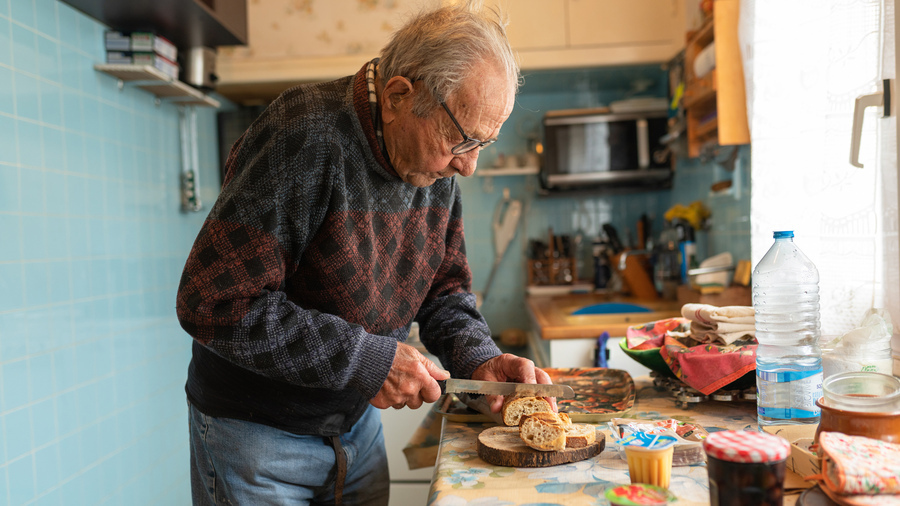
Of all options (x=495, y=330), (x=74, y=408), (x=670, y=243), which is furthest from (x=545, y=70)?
(x=74, y=408)

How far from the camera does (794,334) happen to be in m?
1.03

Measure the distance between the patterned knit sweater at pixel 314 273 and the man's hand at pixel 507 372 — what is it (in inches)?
1.2

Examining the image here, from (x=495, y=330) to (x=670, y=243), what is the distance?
3.57 feet

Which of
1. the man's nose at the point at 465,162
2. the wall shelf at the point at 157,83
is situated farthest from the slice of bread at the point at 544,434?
the wall shelf at the point at 157,83

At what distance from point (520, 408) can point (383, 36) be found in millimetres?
2313

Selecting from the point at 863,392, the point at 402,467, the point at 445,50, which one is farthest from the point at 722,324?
the point at 402,467

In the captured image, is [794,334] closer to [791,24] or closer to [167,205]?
[791,24]

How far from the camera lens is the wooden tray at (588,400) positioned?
1112 mm

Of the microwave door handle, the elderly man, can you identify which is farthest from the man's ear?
the microwave door handle

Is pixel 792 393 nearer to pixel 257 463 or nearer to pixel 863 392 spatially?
pixel 863 392

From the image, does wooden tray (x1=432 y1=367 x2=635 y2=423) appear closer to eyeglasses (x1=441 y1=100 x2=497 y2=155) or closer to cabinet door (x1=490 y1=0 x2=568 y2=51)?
eyeglasses (x1=441 y1=100 x2=497 y2=155)

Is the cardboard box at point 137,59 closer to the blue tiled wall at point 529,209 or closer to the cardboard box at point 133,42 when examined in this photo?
the cardboard box at point 133,42

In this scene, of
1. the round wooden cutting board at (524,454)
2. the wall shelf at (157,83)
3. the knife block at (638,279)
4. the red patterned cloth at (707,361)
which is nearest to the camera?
the round wooden cutting board at (524,454)

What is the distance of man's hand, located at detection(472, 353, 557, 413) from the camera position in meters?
1.09
